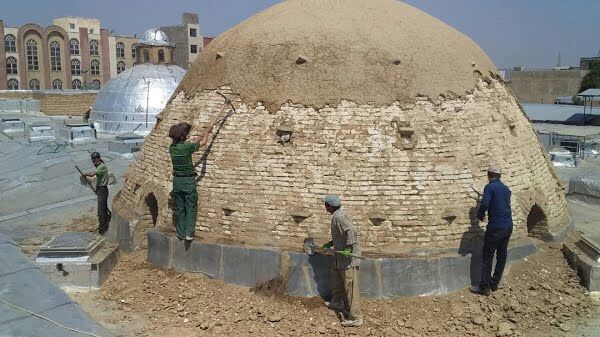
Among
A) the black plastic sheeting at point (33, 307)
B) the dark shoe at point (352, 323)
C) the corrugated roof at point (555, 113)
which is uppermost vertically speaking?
the corrugated roof at point (555, 113)

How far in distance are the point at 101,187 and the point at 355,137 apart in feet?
18.5

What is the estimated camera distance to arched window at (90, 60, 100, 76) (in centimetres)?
6136

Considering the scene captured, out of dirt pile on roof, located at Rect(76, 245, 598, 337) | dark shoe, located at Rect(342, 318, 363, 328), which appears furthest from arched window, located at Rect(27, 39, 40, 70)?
dark shoe, located at Rect(342, 318, 363, 328)

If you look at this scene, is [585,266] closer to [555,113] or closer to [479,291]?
[479,291]

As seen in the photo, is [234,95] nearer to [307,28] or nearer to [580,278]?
[307,28]

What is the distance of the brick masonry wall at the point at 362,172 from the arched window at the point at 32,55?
183ft

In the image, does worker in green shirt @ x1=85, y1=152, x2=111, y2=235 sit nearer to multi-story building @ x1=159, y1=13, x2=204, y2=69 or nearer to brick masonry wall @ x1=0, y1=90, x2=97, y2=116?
brick masonry wall @ x1=0, y1=90, x2=97, y2=116

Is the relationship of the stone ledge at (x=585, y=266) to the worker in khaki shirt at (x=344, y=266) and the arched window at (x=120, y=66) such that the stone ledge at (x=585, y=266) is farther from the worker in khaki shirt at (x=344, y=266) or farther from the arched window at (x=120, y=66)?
the arched window at (x=120, y=66)

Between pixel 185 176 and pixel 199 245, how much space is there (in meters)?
1.19

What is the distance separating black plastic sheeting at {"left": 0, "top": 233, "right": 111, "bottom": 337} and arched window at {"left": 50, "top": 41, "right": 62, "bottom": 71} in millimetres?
57642

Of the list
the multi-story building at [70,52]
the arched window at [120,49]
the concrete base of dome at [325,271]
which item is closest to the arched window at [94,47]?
the multi-story building at [70,52]

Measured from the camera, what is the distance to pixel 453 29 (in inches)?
426

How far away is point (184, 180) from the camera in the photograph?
28.9 ft

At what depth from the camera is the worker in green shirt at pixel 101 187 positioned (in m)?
10.9
